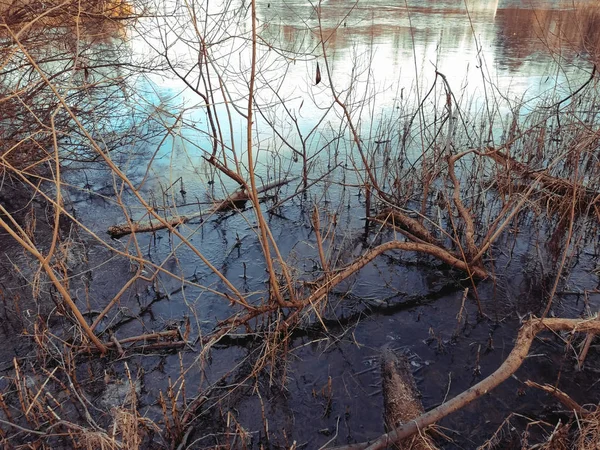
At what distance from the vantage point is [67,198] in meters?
6.26

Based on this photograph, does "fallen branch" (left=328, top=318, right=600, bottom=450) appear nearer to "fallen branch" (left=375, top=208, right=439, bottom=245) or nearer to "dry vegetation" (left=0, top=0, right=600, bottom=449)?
"dry vegetation" (left=0, top=0, right=600, bottom=449)

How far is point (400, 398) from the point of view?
10.3ft

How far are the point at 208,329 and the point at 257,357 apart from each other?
0.54 meters

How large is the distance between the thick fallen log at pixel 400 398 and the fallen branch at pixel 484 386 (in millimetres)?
90

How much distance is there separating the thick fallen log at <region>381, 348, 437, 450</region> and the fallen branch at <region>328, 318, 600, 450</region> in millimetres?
90

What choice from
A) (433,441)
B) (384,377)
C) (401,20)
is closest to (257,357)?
(384,377)

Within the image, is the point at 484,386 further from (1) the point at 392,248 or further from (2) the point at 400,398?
(1) the point at 392,248

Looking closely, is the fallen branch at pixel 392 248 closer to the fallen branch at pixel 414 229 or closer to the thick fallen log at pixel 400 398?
the fallen branch at pixel 414 229

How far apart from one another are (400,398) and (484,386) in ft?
1.99

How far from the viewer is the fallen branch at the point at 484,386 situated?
2.67m

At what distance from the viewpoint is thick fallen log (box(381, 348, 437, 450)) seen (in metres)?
2.76

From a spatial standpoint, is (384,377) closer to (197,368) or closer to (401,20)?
(197,368)

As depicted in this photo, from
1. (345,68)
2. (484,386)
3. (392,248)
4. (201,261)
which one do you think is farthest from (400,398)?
(345,68)

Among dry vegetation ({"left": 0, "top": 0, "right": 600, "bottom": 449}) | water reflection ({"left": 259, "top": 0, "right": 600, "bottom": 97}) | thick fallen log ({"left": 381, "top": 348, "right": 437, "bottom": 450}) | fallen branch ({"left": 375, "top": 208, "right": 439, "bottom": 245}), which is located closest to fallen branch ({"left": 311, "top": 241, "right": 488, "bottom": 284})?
dry vegetation ({"left": 0, "top": 0, "right": 600, "bottom": 449})
